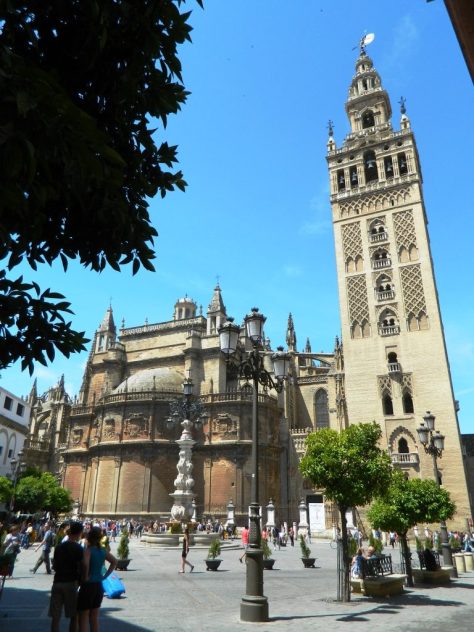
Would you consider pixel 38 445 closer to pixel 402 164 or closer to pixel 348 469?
pixel 402 164

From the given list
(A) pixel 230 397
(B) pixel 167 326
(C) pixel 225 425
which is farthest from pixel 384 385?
(B) pixel 167 326

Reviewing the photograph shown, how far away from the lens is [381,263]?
113ft

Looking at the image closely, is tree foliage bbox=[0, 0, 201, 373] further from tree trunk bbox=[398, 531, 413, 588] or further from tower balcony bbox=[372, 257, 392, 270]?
tower balcony bbox=[372, 257, 392, 270]

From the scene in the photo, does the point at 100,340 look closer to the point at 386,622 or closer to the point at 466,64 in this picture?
the point at 386,622

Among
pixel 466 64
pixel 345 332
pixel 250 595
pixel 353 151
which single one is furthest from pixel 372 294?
pixel 466 64

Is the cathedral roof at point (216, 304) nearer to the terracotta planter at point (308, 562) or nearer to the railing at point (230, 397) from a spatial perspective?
the railing at point (230, 397)

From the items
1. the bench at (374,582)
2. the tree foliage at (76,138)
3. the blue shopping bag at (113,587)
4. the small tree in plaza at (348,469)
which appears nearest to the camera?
the tree foliage at (76,138)

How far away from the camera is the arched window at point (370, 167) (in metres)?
38.3

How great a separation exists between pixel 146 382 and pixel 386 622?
33324 millimetres

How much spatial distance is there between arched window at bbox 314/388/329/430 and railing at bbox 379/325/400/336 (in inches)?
443

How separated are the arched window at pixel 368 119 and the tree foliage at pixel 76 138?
40.6 metres

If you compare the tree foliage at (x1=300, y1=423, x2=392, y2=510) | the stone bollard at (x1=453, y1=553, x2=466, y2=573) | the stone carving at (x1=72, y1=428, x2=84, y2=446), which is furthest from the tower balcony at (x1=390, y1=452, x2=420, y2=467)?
the stone carving at (x1=72, y1=428, x2=84, y2=446)

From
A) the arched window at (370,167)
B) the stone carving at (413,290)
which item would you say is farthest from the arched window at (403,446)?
the arched window at (370,167)

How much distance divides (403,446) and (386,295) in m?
10.3
